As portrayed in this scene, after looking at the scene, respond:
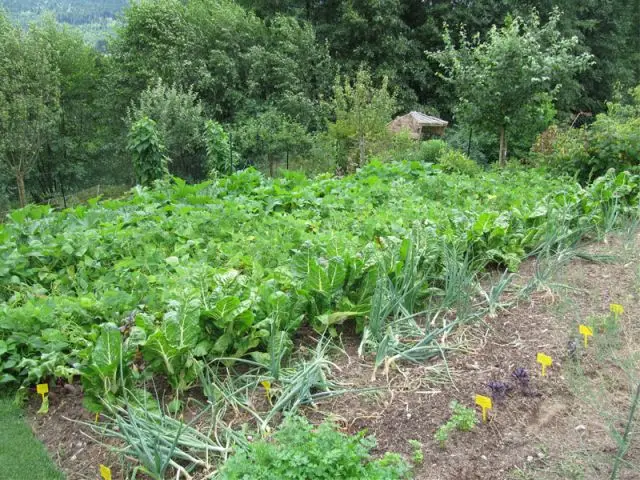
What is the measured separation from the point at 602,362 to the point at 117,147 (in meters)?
20.7

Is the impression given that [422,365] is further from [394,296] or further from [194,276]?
[194,276]

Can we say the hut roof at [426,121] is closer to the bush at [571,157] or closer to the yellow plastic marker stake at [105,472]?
the bush at [571,157]

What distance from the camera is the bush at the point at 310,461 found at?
2.13 m

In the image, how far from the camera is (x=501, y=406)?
284 centimetres

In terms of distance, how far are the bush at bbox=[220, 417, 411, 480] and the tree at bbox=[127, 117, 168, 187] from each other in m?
9.08

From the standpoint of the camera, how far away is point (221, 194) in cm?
670

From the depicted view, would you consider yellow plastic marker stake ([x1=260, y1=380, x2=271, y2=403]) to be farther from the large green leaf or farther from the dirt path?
the large green leaf

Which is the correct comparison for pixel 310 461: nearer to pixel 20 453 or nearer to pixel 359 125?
pixel 20 453

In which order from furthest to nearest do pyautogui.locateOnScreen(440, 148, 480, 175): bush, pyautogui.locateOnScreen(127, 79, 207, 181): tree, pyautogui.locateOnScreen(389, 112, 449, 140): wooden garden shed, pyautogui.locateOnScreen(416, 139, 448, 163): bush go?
pyautogui.locateOnScreen(389, 112, 449, 140): wooden garden shed
pyautogui.locateOnScreen(127, 79, 207, 181): tree
pyautogui.locateOnScreen(416, 139, 448, 163): bush
pyautogui.locateOnScreen(440, 148, 480, 175): bush

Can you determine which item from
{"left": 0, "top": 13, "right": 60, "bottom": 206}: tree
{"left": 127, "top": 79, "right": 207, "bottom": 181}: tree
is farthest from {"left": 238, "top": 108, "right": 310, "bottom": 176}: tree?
{"left": 0, "top": 13, "right": 60, "bottom": 206}: tree

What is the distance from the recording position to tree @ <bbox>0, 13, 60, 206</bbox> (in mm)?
17328

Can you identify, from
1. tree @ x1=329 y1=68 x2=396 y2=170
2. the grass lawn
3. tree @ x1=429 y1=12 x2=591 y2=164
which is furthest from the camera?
tree @ x1=329 y1=68 x2=396 y2=170

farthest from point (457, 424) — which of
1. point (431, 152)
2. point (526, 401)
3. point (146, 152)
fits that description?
point (431, 152)

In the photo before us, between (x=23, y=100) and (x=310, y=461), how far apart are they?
60.3 ft
